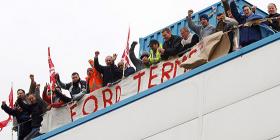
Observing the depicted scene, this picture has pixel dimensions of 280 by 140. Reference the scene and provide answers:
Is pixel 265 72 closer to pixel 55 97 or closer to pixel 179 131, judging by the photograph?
pixel 179 131

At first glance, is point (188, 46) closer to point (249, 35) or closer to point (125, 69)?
point (249, 35)

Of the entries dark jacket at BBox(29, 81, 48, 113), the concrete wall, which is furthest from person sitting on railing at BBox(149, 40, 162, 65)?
dark jacket at BBox(29, 81, 48, 113)

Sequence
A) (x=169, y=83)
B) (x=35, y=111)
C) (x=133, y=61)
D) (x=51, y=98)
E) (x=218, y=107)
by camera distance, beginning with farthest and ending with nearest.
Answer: (x=51, y=98), (x=35, y=111), (x=133, y=61), (x=169, y=83), (x=218, y=107)

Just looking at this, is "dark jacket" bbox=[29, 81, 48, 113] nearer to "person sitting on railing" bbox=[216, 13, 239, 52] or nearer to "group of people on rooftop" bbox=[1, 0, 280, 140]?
"group of people on rooftop" bbox=[1, 0, 280, 140]

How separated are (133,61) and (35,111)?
99.6 inches

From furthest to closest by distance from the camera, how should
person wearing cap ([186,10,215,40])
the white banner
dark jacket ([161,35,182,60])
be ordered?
dark jacket ([161,35,182,60]) < the white banner < person wearing cap ([186,10,215,40])

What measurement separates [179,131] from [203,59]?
135 cm

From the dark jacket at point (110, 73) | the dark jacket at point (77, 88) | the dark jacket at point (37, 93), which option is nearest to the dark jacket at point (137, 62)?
the dark jacket at point (110, 73)

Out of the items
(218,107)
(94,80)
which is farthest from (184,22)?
(218,107)

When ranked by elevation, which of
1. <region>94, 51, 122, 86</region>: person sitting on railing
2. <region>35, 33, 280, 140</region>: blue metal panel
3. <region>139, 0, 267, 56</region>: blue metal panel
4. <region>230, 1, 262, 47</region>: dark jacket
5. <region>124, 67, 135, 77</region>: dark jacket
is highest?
<region>139, 0, 267, 56</region>: blue metal panel

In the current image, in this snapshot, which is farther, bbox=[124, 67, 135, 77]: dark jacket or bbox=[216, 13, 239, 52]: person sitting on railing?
bbox=[124, 67, 135, 77]: dark jacket

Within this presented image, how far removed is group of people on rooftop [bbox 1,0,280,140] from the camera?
12.6m

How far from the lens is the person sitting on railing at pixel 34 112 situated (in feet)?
52.2

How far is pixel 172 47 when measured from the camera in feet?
45.9
